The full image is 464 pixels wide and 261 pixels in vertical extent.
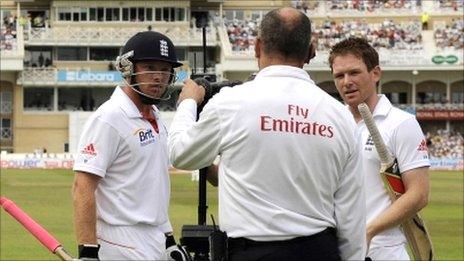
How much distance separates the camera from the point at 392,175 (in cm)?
535

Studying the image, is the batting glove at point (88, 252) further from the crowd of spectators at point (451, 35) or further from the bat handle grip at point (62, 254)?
the crowd of spectators at point (451, 35)

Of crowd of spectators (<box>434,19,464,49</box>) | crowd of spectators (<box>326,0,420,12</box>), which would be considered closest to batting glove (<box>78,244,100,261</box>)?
crowd of spectators (<box>434,19,464,49</box>)

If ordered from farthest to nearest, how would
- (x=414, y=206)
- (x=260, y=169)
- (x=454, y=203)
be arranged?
1. (x=454, y=203)
2. (x=414, y=206)
3. (x=260, y=169)

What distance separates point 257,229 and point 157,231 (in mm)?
1936

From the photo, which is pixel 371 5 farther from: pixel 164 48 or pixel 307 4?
pixel 164 48

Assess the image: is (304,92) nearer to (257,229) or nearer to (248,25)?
(257,229)

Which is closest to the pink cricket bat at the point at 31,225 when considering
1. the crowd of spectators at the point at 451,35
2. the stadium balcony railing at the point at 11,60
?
the stadium balcony railing at the point at 11,60

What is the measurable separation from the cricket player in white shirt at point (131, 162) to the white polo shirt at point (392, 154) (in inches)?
53.7

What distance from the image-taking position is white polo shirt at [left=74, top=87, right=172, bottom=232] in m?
5.75

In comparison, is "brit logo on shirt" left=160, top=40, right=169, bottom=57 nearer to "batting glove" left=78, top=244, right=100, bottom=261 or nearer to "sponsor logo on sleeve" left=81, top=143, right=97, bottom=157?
"sponsor logo on sleeve" left=81, top=143, right=97, bottom=157

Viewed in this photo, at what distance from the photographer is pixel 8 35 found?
71.1 m

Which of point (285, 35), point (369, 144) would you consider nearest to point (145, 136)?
point (369, 144)

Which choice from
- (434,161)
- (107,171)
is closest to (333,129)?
(107,171)

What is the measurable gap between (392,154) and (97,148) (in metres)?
1.75
